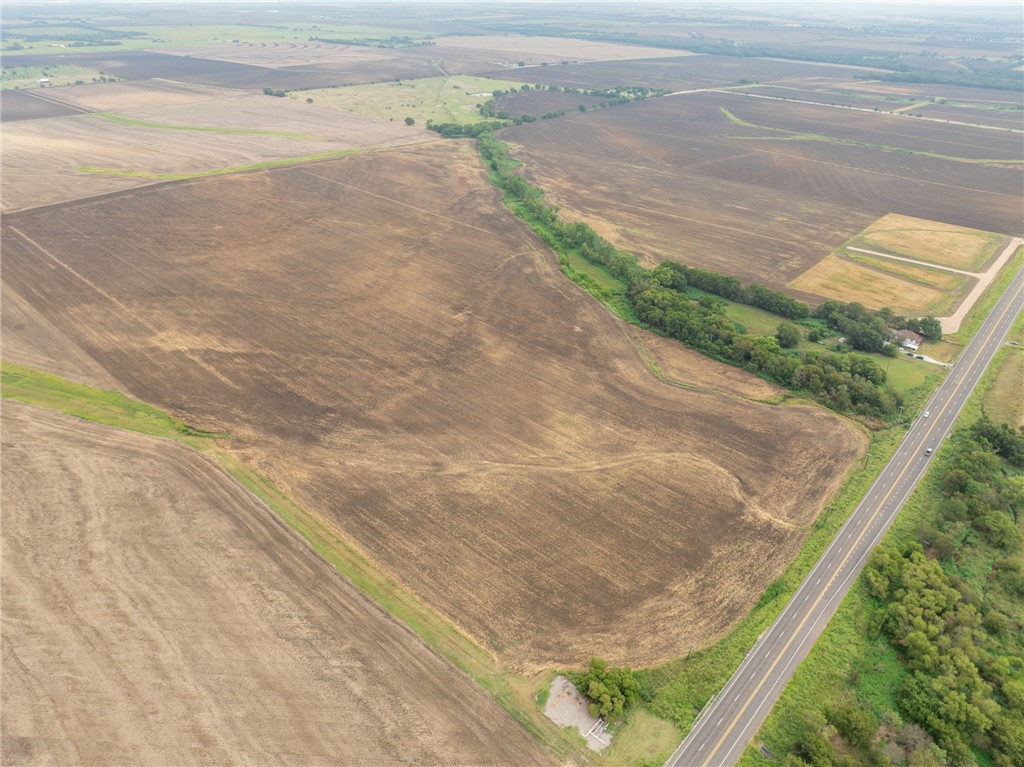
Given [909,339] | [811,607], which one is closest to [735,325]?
[909,339]

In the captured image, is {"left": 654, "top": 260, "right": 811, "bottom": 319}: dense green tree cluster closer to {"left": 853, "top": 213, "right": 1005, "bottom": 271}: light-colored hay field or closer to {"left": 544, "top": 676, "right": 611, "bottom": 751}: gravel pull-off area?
{"left": 853, "top": 213, "right": 1005, "bottom": 271}: light-colored hay field

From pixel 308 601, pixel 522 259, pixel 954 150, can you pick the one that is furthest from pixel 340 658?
pixel 954 150

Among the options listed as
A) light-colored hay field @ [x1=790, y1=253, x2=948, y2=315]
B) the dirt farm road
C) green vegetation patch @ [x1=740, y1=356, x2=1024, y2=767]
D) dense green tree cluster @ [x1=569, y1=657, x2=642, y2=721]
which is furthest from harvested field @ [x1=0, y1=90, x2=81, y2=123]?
green vegetation patch @ [x1=740, y1=356, x2=1024, y2=767]

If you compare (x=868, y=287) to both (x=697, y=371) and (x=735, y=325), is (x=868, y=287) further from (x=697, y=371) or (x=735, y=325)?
(x=697, y=371)

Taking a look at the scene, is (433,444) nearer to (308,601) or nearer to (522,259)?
(308,601)

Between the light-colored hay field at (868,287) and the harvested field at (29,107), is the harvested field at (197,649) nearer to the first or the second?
the light-colored hay field at (868,287)
